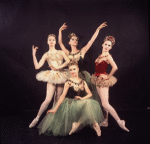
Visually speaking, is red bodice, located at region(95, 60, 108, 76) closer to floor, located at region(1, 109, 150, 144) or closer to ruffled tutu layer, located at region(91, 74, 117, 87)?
ruffled tutu layer, located at region(91, 74, 117, 87)

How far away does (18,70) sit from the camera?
11.7 feet

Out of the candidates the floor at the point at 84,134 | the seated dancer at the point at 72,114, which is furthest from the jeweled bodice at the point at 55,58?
the floor at the point at 84,134

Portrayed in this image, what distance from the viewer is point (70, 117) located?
244cm

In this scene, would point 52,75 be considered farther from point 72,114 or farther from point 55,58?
point 72,114

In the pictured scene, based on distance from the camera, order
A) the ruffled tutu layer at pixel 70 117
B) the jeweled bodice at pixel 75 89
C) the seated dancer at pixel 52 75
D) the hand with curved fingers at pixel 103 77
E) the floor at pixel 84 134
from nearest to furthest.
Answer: the floor at pixel 84 134
the ruffled tutu layer at pixel 70 117
the jeweled bodice at pixel 75 89
the hand with curved fingers at pixel 103 77
the seated dancer at pixel 52 75

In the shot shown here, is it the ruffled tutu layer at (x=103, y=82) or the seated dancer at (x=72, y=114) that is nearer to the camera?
the seated dancer at (x=72, y=114)

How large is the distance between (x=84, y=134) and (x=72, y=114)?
336 millimetres

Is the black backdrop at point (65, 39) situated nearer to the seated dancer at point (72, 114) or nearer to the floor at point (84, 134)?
the floor at point (84, 134)

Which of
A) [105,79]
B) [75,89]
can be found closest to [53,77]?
[75,89]

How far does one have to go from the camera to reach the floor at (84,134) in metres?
2.24

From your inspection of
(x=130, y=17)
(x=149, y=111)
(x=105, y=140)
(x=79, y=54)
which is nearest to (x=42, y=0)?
(x=79, y=54)

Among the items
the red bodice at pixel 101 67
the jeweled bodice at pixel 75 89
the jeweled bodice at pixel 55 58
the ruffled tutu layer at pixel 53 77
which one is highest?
the jeweled bodice at pixel 55 58

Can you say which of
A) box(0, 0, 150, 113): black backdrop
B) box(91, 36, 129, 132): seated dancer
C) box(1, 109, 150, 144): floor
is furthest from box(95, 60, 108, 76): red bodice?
box(1, 109, 150, 144): floor

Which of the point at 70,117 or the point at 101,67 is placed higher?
the point at 101,67
